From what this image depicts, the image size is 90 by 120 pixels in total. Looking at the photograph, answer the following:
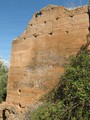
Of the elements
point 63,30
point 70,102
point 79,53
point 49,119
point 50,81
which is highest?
point 63,30

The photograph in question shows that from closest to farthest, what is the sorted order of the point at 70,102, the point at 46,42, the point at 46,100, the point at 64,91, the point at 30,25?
the point at 70,102, the point at 64,91, the point at 46,100, the point at 46,42, the point at 30,25

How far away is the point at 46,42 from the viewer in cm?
1026

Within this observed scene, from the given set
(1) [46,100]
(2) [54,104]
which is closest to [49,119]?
(2) [54,104]

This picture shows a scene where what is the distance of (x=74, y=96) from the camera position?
314 inches

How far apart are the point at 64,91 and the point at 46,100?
3.83ft

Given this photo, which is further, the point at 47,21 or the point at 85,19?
the point at 47,21

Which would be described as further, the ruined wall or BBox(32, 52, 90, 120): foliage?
the ruined wall

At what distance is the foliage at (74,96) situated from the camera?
25.4 feet

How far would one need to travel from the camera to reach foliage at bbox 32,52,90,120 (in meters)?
7.75

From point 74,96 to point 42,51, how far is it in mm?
3015

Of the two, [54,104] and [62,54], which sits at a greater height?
[62,54]

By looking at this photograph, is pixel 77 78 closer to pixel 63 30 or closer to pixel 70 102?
pixel 70 102

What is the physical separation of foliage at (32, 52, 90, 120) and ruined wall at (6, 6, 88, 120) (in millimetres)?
837

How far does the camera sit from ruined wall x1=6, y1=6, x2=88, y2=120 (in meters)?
9.38
